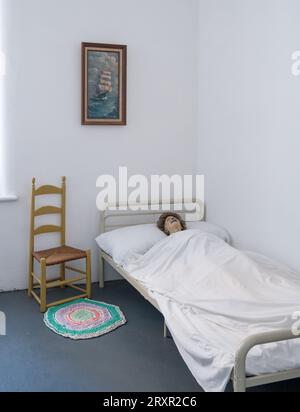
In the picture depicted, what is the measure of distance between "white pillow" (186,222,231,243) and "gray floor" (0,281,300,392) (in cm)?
85

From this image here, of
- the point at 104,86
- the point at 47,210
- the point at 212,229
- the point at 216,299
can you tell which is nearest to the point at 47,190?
the point at 47,210

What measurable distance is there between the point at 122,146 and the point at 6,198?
1.12m

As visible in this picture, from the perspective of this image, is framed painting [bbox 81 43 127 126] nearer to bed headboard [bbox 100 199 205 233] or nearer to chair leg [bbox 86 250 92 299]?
bed headboard [bbox 100 199 205 233]

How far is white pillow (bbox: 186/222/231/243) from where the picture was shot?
3809 millimetres

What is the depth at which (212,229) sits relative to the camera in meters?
3.87

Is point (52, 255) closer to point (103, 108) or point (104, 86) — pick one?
point (103, 108)

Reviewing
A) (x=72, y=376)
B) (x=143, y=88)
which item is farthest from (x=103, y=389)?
(x=143, y=88)

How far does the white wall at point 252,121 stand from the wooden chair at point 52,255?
1.32 meters

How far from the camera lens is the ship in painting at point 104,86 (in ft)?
12.9

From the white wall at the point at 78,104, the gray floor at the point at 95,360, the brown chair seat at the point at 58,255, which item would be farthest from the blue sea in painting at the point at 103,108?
the gray floor at the point at 95,360

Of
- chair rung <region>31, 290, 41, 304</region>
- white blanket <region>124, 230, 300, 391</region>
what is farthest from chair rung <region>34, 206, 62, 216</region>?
white blanket <region>124, 230, 300, 391</region>

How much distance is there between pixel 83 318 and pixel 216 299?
3.94 feet

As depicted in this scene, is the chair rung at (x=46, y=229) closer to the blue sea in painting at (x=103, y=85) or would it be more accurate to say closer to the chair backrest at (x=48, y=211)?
the chair backrest at (x=48, y=211)

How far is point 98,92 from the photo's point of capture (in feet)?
12.9
